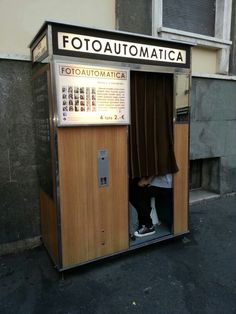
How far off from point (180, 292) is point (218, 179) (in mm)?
3223

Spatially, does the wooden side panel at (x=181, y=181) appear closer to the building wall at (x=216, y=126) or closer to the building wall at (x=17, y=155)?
the building wall at (x=216, y=126)

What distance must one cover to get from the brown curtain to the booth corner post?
0.10 meters

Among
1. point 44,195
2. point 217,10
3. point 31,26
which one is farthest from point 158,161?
point 217,10

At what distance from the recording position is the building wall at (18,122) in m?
3.29

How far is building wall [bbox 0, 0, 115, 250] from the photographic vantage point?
10.8ft

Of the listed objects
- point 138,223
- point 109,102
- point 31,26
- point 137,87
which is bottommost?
point 138,223

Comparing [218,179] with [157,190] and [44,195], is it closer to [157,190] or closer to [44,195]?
[157,190]

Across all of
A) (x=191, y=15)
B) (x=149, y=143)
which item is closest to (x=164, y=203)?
(x=149, y=143)

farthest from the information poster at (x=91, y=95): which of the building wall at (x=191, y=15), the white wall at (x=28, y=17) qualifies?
the building wall at (x=191, y=15)

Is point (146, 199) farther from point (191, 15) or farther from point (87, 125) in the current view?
point (191, 15)

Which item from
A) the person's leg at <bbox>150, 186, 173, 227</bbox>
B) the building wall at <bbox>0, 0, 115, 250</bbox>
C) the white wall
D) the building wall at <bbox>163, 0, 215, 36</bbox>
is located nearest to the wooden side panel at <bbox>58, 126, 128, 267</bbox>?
the person's leg at <bbox>150, 186, 173, 227</bbox>

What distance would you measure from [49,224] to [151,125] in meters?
1.76

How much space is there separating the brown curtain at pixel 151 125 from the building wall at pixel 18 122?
4.40 feet

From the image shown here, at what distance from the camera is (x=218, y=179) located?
18.1ft
